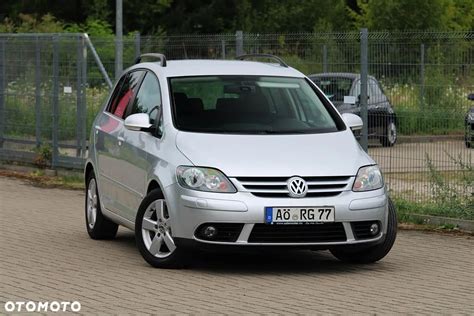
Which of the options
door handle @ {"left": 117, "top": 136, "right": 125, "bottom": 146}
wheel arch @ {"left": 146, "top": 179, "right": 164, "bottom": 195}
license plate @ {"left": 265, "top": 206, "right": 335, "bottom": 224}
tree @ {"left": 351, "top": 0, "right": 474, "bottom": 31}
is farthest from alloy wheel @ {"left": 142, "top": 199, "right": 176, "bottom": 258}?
tree @ {"left": 351, "top": 0, "right": 474, "bottom": 31}

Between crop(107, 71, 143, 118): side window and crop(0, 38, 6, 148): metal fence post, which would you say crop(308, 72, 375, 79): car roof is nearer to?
crop(107, 71, 143, 118): side window

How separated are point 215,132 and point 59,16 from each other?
5822 cm

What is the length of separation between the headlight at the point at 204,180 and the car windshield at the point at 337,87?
5267 millimetres

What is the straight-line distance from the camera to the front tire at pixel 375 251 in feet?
35.9

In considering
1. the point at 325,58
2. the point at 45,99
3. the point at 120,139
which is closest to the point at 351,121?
the point at 120,139

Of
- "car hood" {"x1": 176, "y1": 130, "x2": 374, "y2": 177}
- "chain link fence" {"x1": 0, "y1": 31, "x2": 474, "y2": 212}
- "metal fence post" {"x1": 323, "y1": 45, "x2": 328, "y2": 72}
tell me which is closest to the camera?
"car hood" {"x1": 176, "y1": 130, "x2": 374, "y2": 177}

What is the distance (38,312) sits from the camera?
8.64 meters

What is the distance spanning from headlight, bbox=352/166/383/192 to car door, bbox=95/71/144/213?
7.04ft

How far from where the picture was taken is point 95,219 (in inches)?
502

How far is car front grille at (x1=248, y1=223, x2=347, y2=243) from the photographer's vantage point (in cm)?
1021

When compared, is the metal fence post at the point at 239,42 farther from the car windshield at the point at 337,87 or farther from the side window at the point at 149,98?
the side window at the point at 149,98

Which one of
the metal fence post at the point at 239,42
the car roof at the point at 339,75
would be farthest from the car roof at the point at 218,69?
the metal fence post at the point at 239,42

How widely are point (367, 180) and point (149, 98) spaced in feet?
7.36

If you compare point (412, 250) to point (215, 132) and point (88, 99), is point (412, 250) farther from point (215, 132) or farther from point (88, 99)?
point (88, 99)
